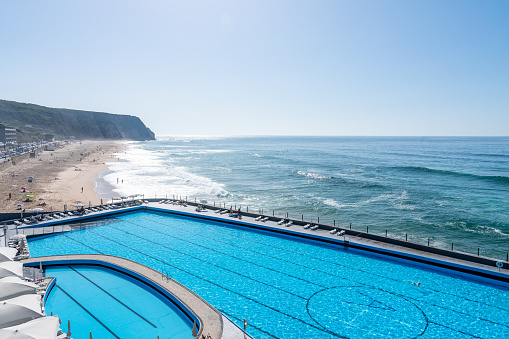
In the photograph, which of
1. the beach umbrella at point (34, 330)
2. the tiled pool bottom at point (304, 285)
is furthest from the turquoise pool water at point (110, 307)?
the beach umbrella at point (34, 330)

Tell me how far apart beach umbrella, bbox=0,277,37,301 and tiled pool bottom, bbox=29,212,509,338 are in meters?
7.32

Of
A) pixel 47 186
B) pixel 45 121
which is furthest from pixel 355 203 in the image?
pixel 45 121

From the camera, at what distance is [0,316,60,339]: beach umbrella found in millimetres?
9444

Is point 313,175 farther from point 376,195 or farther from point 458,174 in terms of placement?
point 458,174

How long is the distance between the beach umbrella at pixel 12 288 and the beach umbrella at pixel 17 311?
0.54m

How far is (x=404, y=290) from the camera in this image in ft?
56.3

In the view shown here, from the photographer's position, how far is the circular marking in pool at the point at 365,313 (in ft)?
45.0

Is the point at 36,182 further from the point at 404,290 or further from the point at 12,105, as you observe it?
the point at 12,105

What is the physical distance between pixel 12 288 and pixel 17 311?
71.5 inches

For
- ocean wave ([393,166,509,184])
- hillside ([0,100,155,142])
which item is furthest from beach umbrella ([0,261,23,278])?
hillside ([0,100,155,142])

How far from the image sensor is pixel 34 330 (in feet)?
32.5

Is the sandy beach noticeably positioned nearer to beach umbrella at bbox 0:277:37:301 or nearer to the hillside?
beach umbrella at bbox 0:277:37:301

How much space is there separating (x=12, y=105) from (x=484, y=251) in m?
188

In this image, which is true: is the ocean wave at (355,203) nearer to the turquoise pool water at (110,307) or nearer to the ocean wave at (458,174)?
the ocean wave at (458,174)
